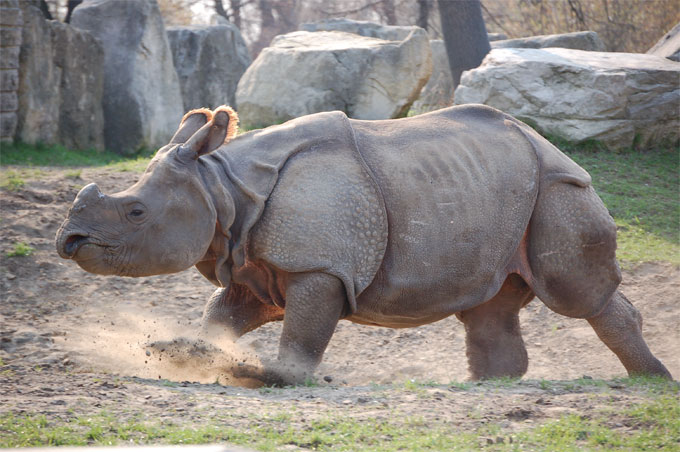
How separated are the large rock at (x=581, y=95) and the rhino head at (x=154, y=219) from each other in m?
7.00

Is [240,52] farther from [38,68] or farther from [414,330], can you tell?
[414,330]

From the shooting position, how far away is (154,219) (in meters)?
5.54

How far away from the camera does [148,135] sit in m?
13.4

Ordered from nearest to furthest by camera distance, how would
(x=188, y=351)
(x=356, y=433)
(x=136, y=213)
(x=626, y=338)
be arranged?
1. (x=356, y=433)
2. (x=136, y=213)
3. (x=188, y=351)
4. (x=626, y=338)

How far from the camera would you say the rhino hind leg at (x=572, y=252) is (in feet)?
20.4

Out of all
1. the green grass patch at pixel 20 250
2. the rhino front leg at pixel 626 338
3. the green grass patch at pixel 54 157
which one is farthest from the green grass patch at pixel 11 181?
the rhino front leg at pixel 626 338

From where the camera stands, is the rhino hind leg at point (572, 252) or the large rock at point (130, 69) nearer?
the rhino hind leg at point (572, 252)

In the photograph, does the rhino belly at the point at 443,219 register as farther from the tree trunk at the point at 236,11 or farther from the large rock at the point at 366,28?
the tree trunk at the point at 236,11

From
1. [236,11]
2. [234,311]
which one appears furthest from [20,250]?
[236,11]

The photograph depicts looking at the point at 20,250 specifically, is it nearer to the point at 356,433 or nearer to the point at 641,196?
the point at 356,433

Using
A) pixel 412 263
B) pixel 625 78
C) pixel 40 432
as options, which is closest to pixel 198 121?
pixel 412 263

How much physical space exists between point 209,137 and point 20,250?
320 cm

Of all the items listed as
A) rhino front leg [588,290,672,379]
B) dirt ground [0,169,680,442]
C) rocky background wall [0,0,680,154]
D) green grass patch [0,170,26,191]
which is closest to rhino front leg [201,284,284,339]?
dirt ground [0,169,680,442]

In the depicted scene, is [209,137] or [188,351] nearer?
[209,137]
